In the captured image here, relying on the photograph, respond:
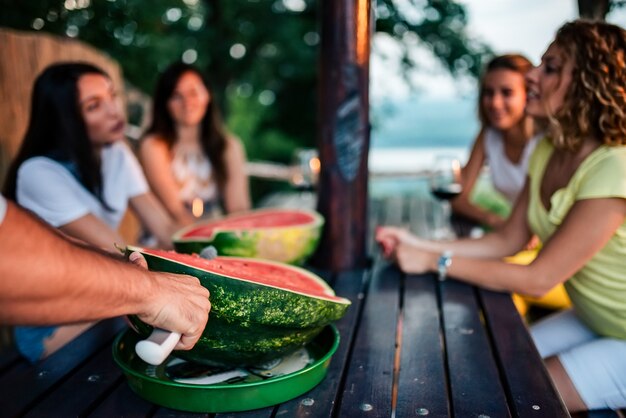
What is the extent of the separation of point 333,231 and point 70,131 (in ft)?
4.20

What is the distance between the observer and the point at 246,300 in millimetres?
1425

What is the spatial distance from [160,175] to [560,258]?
251cm

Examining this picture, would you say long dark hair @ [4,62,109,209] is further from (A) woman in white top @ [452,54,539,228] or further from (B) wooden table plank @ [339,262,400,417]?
(A) woman in white top @ [452,54,539,228]

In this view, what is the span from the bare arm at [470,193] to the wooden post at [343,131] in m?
1.29

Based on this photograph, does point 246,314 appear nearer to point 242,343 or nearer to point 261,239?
point 242,343

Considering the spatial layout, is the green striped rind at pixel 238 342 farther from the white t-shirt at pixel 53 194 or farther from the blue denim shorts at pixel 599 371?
the white t-shirt at pixel 53 194

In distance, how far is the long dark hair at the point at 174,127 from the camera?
3.86 meters

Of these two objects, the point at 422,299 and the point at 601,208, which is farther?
the point at 422,299

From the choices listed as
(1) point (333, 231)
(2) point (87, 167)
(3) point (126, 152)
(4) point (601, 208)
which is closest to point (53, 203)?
(2) point (87, 167)

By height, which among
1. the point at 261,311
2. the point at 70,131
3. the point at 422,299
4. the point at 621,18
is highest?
the point at 621,18

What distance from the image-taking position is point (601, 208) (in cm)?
206

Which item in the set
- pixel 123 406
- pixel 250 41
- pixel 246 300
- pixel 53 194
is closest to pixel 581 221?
pixel 246 300

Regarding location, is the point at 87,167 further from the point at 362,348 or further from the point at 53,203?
the point at 362,348

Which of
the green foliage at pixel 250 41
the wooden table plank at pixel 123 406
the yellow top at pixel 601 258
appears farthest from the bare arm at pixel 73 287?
the green foliage at pixel 250 41
